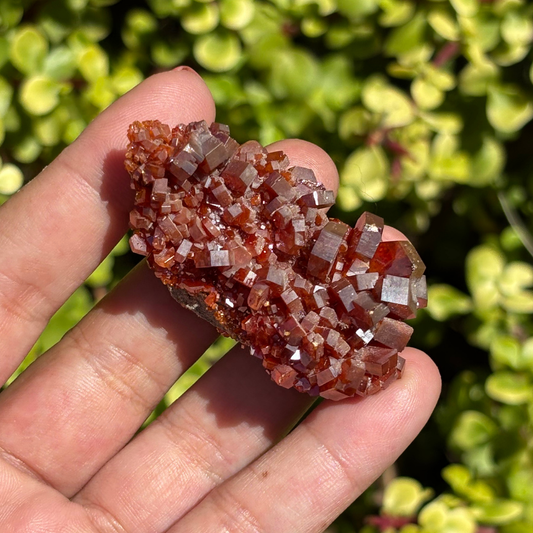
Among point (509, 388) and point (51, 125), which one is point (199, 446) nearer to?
point (509, 388)

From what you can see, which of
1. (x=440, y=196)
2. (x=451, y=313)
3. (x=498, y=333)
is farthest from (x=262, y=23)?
(x=498, y=333)

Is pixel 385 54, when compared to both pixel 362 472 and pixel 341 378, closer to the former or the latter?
pixel 341 378

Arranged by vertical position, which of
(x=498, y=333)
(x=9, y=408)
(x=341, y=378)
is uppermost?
(x=9, y=408)

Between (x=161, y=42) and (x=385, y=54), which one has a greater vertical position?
(x=161, y=42)

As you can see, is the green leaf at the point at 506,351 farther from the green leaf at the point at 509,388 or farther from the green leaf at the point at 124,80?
the green leaf at the point at 124,80

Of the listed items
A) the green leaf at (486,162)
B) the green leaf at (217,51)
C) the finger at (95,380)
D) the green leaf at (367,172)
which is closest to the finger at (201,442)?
the finger at (95,380)
